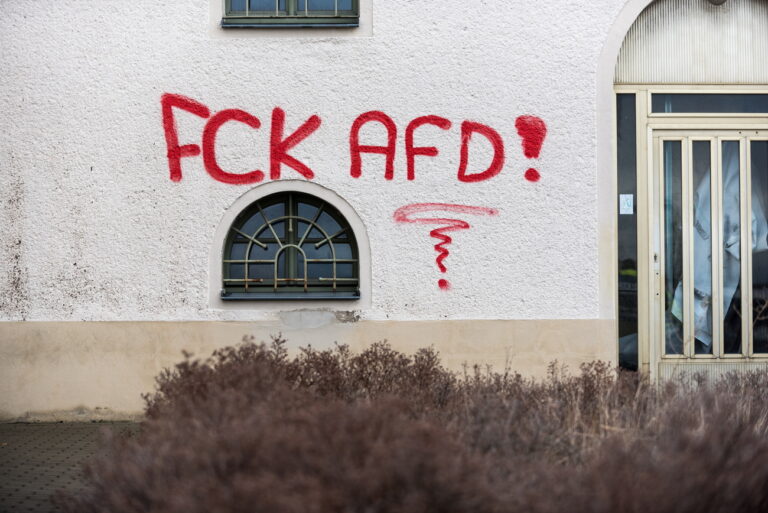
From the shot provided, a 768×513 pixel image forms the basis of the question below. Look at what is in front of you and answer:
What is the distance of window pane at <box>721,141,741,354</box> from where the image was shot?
8.34 m

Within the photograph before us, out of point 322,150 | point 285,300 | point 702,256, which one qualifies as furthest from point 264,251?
point 702,256

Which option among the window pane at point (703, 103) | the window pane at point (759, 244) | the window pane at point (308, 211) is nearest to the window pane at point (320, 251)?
the window pane at point (308, 211)

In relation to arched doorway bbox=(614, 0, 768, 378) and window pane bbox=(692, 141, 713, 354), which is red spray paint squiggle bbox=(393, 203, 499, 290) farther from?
window pane bbox=(692, 141, 713, 354)

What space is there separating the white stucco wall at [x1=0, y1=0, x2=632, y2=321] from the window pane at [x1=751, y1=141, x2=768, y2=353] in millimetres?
1481

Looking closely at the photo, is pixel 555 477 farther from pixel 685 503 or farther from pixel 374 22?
pixel 374 22

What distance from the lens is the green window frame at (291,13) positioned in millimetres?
7991

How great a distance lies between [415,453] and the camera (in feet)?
10.7

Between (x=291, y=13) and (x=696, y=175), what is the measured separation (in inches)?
151

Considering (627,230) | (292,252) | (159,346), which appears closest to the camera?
(159,346)

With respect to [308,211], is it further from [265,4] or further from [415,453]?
[415,453]

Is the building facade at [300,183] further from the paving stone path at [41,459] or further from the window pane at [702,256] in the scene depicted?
the window pane at [702,256]

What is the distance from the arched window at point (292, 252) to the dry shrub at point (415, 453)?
2.80 meters

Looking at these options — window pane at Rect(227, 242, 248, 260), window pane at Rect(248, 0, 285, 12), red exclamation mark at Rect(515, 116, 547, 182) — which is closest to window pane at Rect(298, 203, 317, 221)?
window pane at Rect(227, 242, 248, 260)

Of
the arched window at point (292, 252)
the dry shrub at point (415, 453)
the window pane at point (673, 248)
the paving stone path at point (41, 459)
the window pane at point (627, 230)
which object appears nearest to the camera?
the dry shrub at point (415, 453)
